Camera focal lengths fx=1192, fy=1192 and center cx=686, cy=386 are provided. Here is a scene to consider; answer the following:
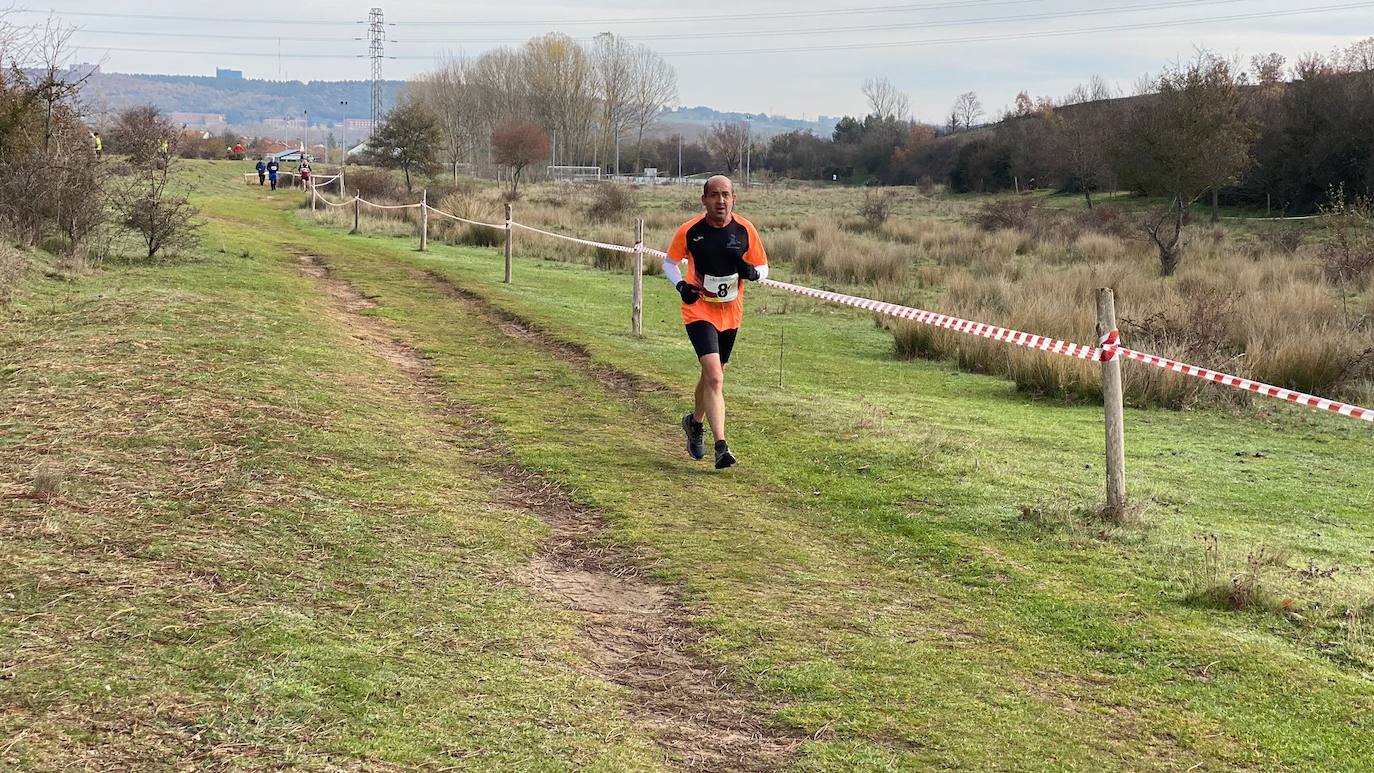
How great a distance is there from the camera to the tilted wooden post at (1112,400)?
6.50 m

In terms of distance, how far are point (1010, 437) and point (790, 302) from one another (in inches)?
435

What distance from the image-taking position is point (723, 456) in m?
7.71

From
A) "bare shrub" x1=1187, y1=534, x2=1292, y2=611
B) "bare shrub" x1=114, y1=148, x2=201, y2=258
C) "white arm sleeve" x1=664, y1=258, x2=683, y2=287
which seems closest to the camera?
"bare shrub" x1=1187, y1=534, x2=1292, y2=611

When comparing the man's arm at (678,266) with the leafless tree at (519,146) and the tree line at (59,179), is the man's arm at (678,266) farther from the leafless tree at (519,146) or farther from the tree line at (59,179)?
the leafless tree at (519,146)

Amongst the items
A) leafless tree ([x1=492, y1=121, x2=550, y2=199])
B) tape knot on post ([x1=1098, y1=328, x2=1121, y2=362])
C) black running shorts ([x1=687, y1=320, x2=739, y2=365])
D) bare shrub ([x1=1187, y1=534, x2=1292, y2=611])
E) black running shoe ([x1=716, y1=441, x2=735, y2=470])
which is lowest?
bare shrub ([x1=1187, y1=534, x2=1292, y2=611])

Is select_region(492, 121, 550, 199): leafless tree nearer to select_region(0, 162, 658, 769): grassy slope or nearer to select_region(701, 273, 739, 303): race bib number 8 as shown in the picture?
select_region(0, 162, 658, 769): grassy slope

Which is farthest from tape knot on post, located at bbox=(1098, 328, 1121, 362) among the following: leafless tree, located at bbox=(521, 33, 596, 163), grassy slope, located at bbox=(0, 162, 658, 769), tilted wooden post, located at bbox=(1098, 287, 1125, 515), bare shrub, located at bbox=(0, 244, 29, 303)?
leafless tree, located at bbox=(521, 33, 596, 163)

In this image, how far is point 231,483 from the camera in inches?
245

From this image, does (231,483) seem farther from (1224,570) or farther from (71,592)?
(1224,570)

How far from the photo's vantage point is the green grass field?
12.6ft

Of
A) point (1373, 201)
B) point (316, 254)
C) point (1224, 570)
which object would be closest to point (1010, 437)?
point (1224, 570)

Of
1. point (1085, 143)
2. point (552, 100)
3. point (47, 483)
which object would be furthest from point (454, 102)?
point (47, 483)

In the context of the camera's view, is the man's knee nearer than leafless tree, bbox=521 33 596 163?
Yes

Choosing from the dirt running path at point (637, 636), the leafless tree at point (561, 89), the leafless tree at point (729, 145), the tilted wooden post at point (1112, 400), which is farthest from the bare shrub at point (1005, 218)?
the leafless tree at point (561, 89)
